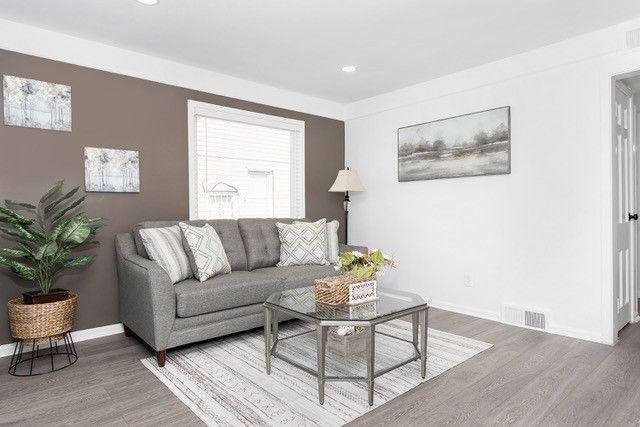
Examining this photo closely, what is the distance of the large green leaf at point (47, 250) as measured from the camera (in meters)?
2.56

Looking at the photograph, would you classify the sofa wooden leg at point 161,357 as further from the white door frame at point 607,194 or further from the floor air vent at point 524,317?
the white door frame at point 607,194

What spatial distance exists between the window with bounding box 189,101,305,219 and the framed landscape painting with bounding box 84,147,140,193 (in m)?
0.54

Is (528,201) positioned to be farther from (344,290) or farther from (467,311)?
(344,290)

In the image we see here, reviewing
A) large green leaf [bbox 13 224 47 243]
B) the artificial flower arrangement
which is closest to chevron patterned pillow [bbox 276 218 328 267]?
the artificial flower arrangement

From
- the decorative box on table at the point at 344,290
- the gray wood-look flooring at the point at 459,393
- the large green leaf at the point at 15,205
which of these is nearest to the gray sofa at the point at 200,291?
the gray wood-look flooring at the point at 459,393

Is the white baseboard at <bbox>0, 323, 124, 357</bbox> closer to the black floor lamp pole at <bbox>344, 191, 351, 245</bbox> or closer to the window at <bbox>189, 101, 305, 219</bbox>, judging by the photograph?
the window at <bbox>189, 101, 305, 219</bbox>

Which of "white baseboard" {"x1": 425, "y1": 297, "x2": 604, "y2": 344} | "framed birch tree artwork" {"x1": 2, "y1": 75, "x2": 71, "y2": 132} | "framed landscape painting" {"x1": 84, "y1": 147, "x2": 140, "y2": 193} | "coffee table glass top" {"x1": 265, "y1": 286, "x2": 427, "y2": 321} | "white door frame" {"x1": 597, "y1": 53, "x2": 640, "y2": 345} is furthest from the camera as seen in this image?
"framed landscape painting" {"x1": 84, "y1": 147, "x2": 140, "y2": 193}

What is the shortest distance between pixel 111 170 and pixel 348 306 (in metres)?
2.43

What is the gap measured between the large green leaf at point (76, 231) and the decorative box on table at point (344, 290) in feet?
5.60

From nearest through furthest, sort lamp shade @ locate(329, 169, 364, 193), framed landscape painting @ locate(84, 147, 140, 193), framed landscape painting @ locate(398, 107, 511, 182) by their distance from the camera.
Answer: framed landscape painting @ locate(84, 147, 140, 193) < framed landscape painting @ locate(398, 107, 511, 182) < lamp shade @ locate(329, 169, 364, 193)

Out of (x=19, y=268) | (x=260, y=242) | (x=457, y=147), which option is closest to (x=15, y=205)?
(x=19, y=268)

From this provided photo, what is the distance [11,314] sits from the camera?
2.59 meters

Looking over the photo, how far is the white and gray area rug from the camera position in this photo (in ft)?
6.68

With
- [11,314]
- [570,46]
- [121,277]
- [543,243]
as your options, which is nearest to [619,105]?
[570,46]
